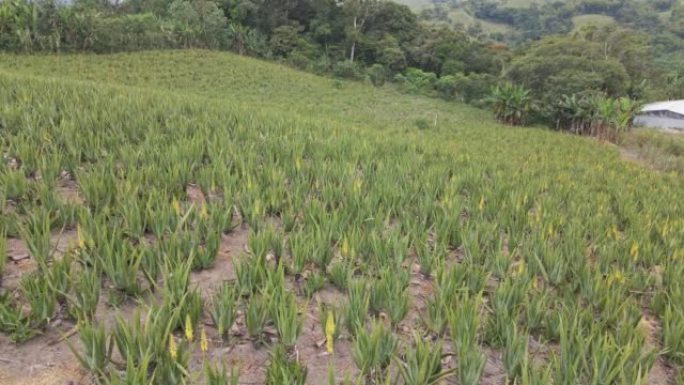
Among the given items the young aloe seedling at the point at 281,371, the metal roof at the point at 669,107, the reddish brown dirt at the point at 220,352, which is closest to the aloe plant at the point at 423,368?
the reddish brown dirt at the point at 220,352

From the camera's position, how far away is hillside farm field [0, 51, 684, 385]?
202 cm

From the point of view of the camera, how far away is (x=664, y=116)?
32.5 m

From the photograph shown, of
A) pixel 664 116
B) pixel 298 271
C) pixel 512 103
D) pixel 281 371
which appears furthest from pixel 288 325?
pixel 664 116

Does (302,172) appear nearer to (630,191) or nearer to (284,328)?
(284,328)

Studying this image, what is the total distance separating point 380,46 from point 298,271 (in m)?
47.6

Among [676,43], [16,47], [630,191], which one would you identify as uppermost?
[676,43]

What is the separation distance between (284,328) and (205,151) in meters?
3.77

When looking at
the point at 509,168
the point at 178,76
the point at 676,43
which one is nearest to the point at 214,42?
the point at 178,76

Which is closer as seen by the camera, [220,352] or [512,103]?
[220,352]

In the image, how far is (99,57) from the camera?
28.8m

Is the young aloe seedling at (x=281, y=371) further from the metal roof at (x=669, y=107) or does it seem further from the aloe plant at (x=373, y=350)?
the metal roof at (x=669, y=107)

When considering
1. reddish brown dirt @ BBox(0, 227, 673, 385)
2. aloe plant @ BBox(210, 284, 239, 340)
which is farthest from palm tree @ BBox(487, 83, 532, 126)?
aloe plant @ BBox(210, 284, 239, 340)

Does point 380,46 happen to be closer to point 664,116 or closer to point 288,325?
point 664,116

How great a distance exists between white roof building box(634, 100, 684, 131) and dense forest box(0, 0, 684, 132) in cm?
219
